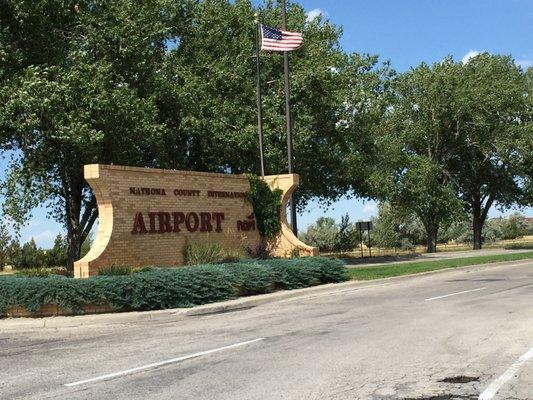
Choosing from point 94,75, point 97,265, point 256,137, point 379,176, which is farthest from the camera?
point 379,176

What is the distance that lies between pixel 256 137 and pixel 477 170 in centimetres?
3006

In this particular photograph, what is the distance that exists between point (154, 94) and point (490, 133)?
105 ft

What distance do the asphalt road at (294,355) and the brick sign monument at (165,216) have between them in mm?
4378

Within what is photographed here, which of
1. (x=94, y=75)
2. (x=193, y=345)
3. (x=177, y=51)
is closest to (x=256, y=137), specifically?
(x=177, y=51)

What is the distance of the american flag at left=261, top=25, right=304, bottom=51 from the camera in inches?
915

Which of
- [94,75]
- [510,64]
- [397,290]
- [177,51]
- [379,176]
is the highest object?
[510,64]

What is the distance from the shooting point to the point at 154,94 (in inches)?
1056

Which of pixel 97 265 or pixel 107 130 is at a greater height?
pixel 107 130

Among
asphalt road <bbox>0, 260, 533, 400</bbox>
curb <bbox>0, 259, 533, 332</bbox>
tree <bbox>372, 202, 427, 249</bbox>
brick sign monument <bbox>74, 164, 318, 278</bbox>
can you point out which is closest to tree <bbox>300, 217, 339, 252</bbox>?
tree <bbox>372, 202, 427, 249</bbox>

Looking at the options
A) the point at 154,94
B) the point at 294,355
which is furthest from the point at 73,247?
the point at 294,355

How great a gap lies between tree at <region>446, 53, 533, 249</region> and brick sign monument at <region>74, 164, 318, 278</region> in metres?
29.9

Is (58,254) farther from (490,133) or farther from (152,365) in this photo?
(152,365)

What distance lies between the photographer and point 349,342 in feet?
31.4

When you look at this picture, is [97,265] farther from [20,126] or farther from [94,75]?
[94,75]
